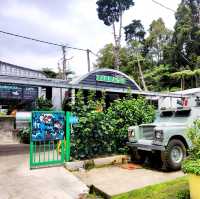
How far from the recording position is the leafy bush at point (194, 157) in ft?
12.9

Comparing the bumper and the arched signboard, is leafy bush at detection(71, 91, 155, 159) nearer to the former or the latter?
the bumper

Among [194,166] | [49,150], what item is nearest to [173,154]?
[49,150]

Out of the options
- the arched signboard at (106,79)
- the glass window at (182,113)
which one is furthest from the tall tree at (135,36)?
the glass window at (182,113)

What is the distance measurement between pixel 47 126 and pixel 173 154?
11.9 ft

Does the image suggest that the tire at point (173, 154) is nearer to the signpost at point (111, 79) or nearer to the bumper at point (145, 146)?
the bumper at point (145, 146)

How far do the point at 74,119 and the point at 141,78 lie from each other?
26.5 metres

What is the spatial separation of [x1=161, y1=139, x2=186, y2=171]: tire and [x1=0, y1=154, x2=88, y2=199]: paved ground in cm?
244

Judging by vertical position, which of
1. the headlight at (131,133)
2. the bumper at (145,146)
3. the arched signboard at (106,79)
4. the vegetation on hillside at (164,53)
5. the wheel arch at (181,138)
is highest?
the vegetation on hillside at (164,53)

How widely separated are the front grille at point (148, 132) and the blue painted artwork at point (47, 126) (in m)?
2.46

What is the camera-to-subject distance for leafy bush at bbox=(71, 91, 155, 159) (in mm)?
8094

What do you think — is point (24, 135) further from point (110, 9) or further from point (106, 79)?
point (110, 9)

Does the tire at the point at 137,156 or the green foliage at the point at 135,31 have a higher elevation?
the green foliage at the point at 135,31

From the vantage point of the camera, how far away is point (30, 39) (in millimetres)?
16141

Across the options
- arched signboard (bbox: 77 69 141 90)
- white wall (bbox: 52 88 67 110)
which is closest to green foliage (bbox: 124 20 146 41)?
white wall (bbox: 52 88 67 110)
